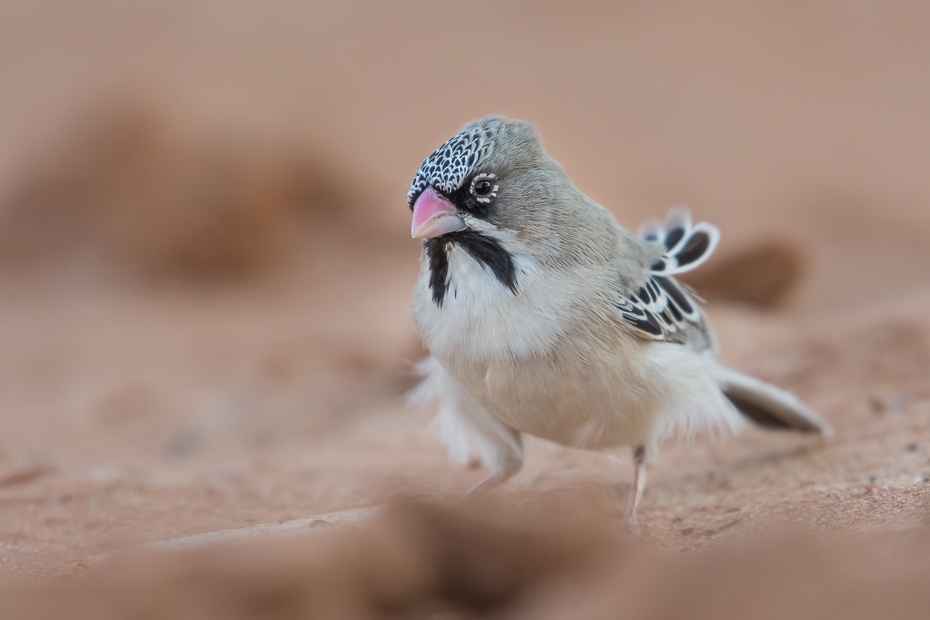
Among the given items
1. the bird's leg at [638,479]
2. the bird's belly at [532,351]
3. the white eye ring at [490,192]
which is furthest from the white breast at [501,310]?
the bird's leg at [638,479]

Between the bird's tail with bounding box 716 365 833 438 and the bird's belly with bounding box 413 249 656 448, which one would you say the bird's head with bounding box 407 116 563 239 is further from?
the bird's tail with bounding box 716 365 833 438

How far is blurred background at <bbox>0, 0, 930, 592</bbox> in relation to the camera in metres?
5.39

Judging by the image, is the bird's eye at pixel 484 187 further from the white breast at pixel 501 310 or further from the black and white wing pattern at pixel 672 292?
the black and white wing pattern at pixel 672 292

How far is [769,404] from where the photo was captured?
5242 millimetres

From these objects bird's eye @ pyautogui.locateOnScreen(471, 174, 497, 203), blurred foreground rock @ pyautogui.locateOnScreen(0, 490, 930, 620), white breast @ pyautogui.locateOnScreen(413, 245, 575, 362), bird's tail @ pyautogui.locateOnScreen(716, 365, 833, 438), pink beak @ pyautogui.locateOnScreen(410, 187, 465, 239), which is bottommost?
blurred foreground rock @ pyautogui.locateOnScreen(0, 490, 930, 620)

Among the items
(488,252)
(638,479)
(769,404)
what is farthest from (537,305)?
(769,404)

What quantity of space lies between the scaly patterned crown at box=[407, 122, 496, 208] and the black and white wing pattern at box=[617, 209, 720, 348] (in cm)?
106

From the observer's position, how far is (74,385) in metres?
8.09

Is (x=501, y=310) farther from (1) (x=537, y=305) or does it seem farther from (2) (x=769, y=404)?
(2) (x=769, y=404)

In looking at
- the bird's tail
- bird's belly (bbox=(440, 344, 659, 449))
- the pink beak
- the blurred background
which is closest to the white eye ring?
the pink beak

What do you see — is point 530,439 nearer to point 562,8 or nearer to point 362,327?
point 362,327

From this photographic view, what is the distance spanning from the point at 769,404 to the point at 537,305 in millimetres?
2259

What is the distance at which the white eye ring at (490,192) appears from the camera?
385 centimetres

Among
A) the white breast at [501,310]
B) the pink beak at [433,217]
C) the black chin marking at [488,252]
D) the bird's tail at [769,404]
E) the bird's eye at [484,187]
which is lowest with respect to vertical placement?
the bird's tail at [769,404]
